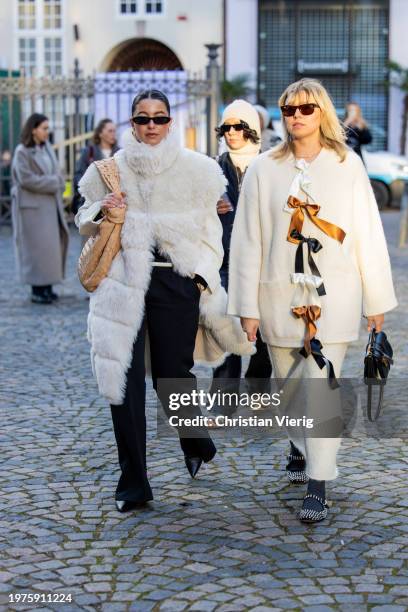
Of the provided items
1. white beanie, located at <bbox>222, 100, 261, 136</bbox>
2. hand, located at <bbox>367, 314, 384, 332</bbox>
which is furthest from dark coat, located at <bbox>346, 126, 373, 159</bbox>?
hand, located at <bbox>367, 314, 384, 332</bbox>

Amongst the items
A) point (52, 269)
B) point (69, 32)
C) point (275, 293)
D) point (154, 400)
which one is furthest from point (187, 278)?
point (69, 32)

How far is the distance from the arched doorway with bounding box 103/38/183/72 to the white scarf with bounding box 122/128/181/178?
27.4 meters

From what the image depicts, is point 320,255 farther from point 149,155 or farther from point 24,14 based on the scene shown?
point 24,14

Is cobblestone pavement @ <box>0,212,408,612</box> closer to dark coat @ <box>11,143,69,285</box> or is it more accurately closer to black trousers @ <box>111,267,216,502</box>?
black trousers @ <box>111,267,216,502</box>

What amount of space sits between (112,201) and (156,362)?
28.8 inches

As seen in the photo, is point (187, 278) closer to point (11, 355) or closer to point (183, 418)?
point (183, 418)

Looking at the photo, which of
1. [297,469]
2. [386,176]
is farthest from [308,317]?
[386,176]

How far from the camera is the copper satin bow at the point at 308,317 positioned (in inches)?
195

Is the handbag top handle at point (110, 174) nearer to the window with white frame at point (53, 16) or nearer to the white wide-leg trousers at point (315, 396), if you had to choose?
the white wide-leg trousers at point (315, 396)

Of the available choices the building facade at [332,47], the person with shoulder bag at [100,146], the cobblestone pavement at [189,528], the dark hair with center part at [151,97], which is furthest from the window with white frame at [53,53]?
the dark hair with center part at [151,97]

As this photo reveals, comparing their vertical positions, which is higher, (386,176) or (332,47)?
(332,47)

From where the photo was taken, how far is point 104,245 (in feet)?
17.0

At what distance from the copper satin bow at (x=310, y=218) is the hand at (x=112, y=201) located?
2.38ft

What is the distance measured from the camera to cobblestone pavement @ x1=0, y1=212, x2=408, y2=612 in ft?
13.7
